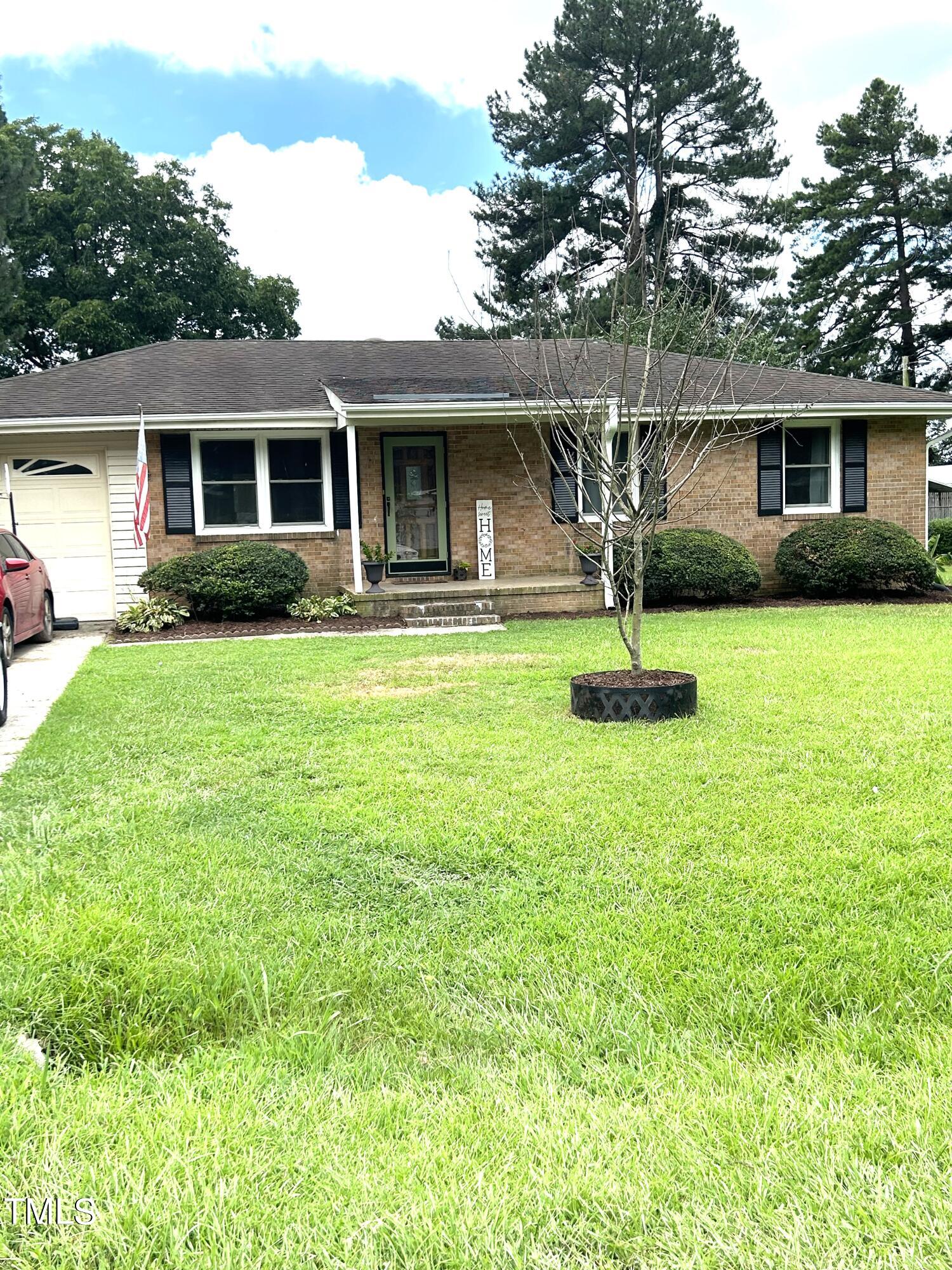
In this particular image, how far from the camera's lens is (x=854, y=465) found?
51.9 ft

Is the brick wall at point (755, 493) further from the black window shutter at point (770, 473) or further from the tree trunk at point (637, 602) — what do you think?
the tree trunk at point (637, 602)

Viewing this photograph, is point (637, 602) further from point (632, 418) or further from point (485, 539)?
point (485, 539)

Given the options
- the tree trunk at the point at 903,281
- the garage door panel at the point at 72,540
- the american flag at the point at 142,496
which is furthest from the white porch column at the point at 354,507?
the tree trunk at the point at 903,281

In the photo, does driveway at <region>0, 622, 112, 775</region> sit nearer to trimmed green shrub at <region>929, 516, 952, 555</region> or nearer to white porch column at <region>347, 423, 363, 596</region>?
white porch column at <region>347, 423, 363, 596</region>

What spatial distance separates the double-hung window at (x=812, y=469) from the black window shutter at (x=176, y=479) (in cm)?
952

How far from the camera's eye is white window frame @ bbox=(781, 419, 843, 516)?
15.7 m

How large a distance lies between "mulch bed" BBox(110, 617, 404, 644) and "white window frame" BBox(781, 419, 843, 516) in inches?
283

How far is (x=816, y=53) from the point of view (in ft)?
62.4

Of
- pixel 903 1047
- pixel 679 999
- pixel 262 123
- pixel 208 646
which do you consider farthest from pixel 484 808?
pixel 262 123

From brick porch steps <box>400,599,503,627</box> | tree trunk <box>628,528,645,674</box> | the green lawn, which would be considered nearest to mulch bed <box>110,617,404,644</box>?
brick porch steps <box>400,599,503,627</box>

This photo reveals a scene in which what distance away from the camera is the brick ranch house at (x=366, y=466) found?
13617 millimetres

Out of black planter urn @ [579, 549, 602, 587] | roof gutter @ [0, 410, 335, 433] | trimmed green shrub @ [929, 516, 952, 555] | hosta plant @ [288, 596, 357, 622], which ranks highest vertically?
roof gutter @ [0, 410, 335, 433]

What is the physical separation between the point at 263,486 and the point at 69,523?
288 centimetres

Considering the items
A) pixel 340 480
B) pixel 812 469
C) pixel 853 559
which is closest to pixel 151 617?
pixel 340 480
